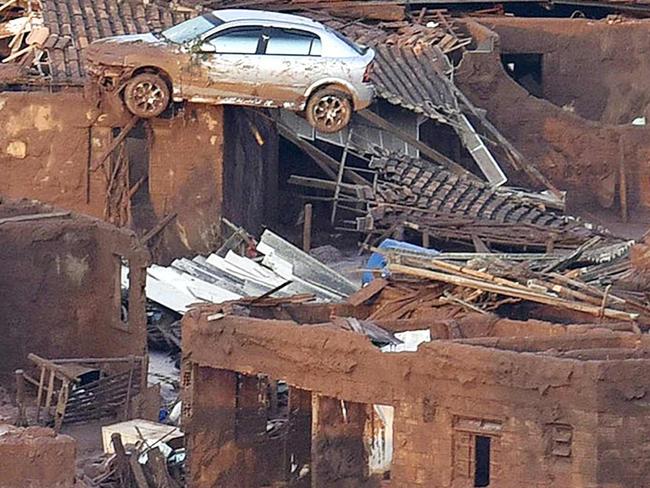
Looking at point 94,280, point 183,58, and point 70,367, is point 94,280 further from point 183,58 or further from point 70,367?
point 183,58

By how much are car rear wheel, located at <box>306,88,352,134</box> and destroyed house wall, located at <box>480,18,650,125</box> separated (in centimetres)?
542

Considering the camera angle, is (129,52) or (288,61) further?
(288,61)

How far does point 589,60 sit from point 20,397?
13.0 meters

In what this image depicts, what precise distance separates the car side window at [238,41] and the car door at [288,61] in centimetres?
11

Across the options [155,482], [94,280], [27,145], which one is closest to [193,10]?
[27,145]

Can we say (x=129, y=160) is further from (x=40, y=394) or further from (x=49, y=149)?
(x=40, y=394)

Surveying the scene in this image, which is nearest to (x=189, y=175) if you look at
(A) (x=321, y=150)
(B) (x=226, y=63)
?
(B) (x=226, y=63)

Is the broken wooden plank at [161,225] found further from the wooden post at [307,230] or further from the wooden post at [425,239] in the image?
the wooden post at [425,239]

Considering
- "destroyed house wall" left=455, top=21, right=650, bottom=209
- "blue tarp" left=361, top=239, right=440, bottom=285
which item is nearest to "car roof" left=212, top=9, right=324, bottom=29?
"blue tarp" left=361, top=239, right=440, bottom=285

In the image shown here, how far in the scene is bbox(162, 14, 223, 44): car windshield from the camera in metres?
33.0

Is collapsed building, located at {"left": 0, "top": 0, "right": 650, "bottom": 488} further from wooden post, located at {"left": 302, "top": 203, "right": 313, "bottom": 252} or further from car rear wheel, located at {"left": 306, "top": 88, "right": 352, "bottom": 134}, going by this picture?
car rear wheel, located at {"left": 306, "top": 88, "right": 352, "bottom": 134}

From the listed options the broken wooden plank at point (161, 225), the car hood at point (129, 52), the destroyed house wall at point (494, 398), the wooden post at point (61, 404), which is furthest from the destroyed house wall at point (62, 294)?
the destroyed house wall at point (494, 398)

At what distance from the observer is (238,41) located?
1299 inches

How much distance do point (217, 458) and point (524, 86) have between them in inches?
575
